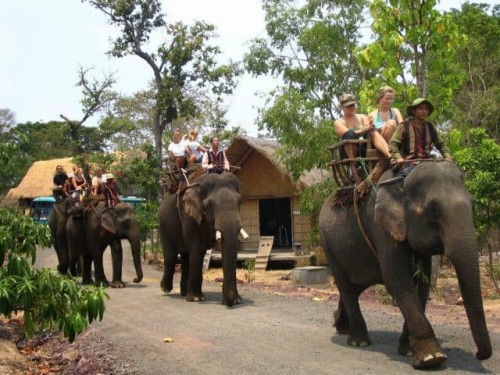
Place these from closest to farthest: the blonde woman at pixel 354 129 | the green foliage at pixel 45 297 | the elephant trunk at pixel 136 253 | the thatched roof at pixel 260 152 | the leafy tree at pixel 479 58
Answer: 1. the green foliage at pixel 45 297
2. the blonde woman at pixel 354 129
3. the elephant trunk at pixel 136 253
4. the thatched roof at pixel 260 152
5. the leafy tree at pixel 479 58

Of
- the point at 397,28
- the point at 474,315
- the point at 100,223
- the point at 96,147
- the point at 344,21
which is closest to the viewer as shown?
the point at 474,315

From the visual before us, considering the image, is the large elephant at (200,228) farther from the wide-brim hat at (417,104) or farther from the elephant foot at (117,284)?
the wide-brim hat at (417,104)

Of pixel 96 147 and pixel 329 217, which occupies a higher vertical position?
pixel 96 147

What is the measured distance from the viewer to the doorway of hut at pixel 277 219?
27.0m

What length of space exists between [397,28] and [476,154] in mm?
3169

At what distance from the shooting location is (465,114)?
23.6 metres

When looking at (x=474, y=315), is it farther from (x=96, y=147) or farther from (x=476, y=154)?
(x=96, y=147)

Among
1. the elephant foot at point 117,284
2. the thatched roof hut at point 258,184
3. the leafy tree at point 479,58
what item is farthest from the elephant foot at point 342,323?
the leafy tree at point 479,58

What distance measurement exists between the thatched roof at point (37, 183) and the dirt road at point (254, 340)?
120 ft

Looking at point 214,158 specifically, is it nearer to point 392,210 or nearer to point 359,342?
point 359,342

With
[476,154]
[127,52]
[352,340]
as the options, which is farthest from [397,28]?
[127,52]

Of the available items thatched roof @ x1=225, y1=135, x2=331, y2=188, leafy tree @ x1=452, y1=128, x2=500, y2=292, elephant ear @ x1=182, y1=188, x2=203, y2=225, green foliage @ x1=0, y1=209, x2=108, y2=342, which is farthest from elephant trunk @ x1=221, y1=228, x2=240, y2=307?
thatched roof @ x1=225, y1=135, x2=331, y2=188

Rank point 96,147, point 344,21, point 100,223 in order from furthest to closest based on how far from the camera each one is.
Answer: point 96,147 → point 344,21 → point 100,223

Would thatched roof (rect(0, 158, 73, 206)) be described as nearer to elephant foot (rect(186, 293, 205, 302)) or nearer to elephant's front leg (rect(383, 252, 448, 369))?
elephant foot (rect(186, 293, 205, 302))
